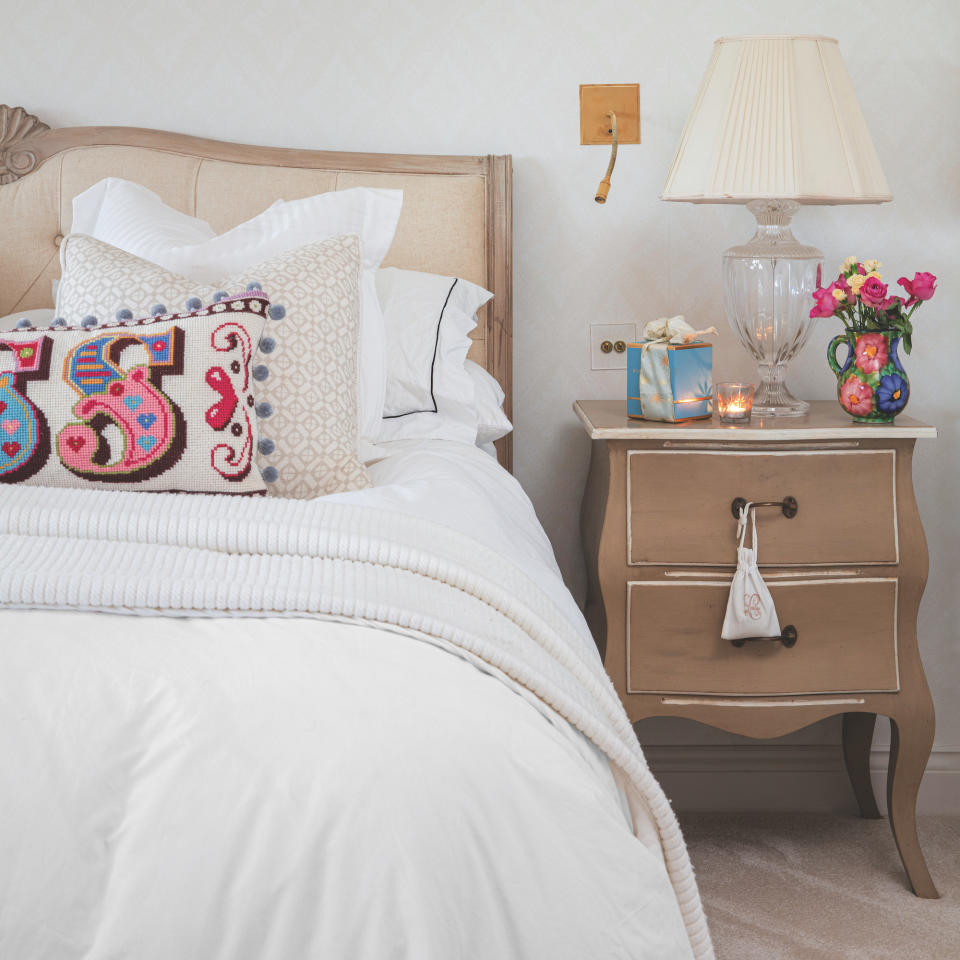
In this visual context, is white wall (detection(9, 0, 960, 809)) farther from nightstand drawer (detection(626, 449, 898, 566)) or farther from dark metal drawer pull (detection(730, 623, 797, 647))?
dark metal drawer pull (detection(730, 623, 797, 647))

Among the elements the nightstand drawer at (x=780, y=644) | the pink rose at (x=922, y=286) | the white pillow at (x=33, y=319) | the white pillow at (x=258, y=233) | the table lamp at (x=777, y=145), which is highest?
the table lamp at (x=777, y=145)

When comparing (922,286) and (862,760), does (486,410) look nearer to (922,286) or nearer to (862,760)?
(922,286)

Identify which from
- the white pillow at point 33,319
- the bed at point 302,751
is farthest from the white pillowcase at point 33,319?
the bed at point 302,751

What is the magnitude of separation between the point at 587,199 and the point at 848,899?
144 centimetres

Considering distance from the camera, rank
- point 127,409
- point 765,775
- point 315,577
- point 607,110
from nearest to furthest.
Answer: point 315,577 → point 127,409 → point 607,110 → point 765,775

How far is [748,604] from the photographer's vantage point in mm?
1613

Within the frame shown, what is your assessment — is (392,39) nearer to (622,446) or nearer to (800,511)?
(622,446)

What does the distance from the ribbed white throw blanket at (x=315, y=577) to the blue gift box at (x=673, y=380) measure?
0.87 m

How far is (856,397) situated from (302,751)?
1.36m

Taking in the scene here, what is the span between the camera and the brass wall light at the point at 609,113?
1.94 metres

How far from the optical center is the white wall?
1.93m

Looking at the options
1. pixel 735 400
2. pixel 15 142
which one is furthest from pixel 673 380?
pixel 15 142

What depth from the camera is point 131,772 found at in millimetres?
633

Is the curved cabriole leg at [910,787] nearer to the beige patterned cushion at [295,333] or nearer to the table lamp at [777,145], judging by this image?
the table lamp at [777,145]
